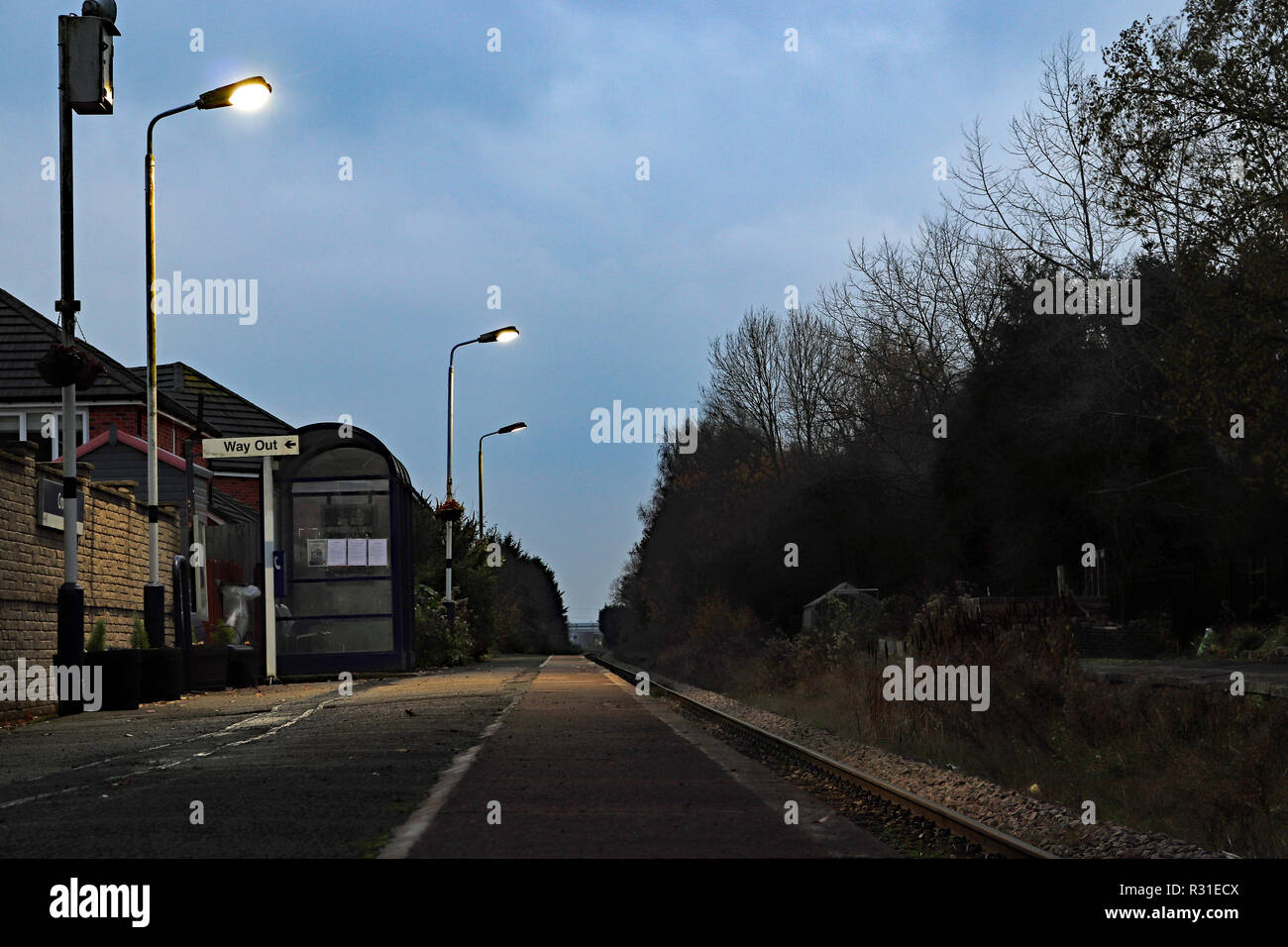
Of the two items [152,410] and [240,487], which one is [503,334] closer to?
[240,487]

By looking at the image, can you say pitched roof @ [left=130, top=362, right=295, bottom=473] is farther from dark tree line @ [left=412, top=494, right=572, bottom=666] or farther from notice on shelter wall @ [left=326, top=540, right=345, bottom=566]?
notice on shelter wall @ [left=326, top=540, right=345, bottom=566]

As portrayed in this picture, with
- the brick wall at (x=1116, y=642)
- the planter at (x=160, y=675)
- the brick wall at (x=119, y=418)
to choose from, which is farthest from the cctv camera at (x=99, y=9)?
the brick wall at (x=1116, y=642)

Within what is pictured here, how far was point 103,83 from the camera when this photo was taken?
57.8 feet

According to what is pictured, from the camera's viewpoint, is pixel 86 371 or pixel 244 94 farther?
pixel 244 94

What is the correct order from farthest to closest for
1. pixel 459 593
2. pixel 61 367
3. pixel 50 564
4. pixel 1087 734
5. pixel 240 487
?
pixel 459 593 < pixel 240 487 < pixel 50 564 < pixel 61 367 < pixel 1087 734

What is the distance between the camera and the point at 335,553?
28.5m

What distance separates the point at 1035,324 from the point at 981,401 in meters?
3.49

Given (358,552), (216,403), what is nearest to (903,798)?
(358,552)

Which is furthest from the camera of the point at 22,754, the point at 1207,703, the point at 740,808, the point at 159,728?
the point at 159,728

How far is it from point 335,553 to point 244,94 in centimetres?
1094

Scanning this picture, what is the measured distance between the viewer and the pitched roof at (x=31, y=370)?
34.3 meters

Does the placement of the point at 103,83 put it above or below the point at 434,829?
above

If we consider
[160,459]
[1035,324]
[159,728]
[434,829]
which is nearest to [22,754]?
[159,728]
